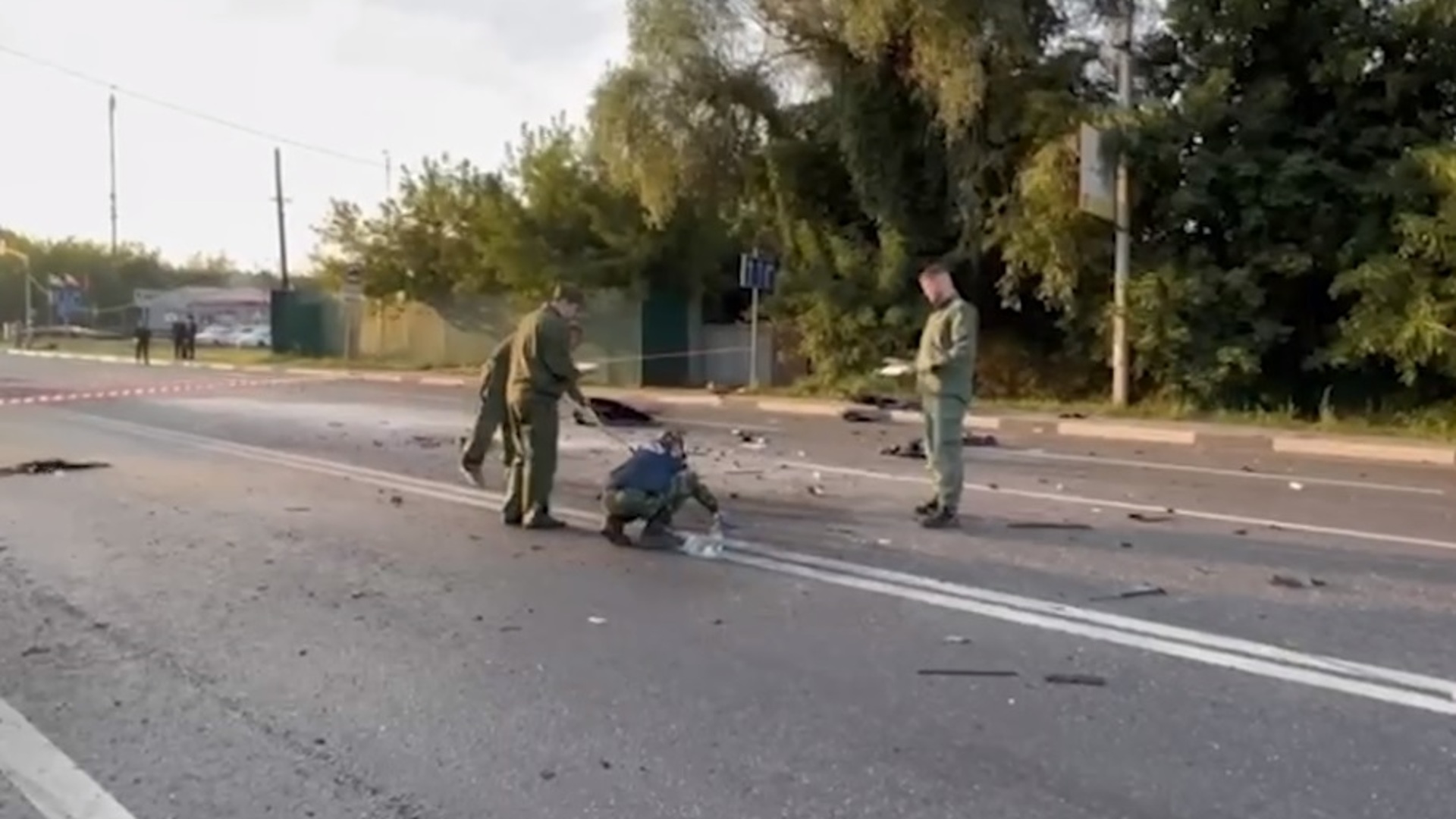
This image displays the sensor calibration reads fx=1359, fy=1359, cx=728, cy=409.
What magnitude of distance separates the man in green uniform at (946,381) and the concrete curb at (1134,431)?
8064mm

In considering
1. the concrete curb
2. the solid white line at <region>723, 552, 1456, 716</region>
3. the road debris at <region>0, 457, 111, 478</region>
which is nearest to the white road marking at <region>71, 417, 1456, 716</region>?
the solid white line at <region>723, 552, 1456, 716</region>

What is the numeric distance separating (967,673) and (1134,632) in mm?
1049

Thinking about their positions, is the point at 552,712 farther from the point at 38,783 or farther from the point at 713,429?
the point at 713,429

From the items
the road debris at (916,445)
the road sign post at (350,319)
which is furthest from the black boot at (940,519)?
the road sign post at (350,319)

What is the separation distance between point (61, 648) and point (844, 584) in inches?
145

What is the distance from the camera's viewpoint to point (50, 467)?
1253 centimetres

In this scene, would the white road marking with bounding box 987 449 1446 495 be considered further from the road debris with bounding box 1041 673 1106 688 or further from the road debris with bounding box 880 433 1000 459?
the road debris with bounding box 1041 673 1106 688

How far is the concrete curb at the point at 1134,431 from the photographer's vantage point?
15.2 meters

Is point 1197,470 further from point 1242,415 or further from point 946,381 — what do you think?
point 1242,415

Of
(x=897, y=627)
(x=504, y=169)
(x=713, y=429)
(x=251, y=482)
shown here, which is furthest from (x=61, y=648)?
(x=504, y=169)

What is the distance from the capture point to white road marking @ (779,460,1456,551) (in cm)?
859

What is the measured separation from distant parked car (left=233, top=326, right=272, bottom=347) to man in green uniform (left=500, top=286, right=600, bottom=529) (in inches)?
2078

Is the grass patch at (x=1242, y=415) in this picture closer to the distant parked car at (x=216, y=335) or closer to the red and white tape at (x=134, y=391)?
the red and white tape at (x=134, y=391)

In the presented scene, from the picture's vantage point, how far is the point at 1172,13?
20578 mm
